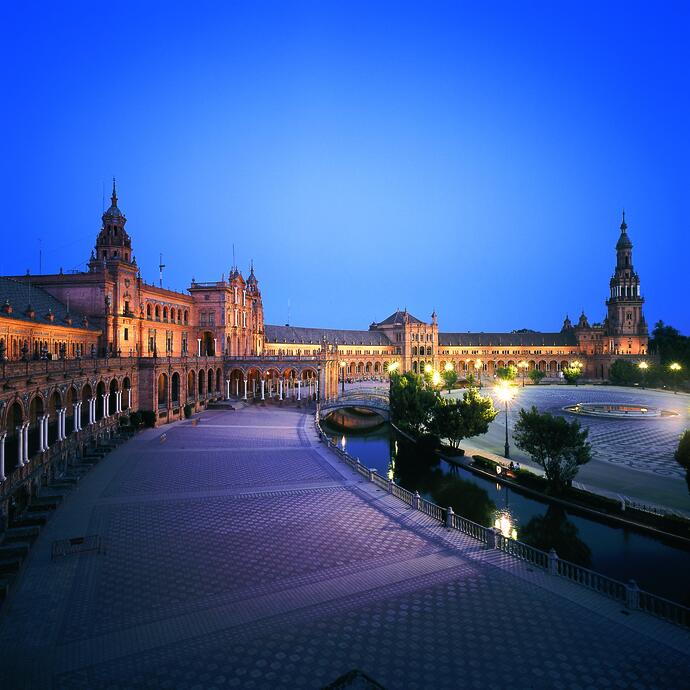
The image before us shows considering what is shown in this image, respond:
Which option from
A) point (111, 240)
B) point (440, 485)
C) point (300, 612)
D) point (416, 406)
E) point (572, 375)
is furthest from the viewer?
point (572, 375)

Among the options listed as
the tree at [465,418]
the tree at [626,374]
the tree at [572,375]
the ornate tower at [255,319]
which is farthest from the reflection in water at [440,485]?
the tree at [626,374]

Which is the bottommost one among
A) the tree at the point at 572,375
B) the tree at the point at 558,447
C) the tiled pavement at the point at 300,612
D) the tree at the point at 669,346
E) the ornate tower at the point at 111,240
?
the tiled pavement at the point at 300,612

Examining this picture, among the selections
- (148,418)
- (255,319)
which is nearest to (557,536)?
(148,418)

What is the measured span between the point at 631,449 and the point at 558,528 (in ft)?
67.7

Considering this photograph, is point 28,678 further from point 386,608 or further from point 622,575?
point 622,575

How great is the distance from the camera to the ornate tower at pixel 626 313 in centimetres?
12506

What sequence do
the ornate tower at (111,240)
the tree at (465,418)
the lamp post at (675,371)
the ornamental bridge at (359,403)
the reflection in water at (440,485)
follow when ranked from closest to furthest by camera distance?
the reflection in water at (440,485)
the tree at (465,418)
the ornate tower at (111,240)
the ornamental bridge at (359,403)
the lamp post at (675,371)

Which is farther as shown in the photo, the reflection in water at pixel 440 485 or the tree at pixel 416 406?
the tree at pixel 416 406

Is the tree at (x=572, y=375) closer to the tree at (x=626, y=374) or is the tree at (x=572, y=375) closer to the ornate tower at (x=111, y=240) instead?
the tree at (x=626, y=374)

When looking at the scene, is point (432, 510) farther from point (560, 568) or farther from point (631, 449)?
point (631, 449)

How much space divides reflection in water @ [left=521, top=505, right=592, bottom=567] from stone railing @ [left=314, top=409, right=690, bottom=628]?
287 centimetres

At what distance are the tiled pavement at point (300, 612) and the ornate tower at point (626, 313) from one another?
121965 millimetres

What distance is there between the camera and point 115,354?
53906 mm

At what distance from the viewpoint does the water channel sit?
2128 centimetres
